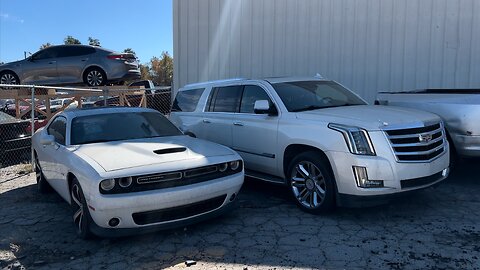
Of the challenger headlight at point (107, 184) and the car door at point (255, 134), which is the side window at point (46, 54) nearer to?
the car door at point (255, 134)

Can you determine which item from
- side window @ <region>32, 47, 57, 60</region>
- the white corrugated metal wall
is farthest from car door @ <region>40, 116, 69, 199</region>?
side window @ <region>32, 47, 57, 60</region>

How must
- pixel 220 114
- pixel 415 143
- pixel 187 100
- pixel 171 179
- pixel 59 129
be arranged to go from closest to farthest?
1. pixel 171 179
2. pixel 415 143
3. pixel 59 129
4. pixel 220 114
5. pixel 187 100

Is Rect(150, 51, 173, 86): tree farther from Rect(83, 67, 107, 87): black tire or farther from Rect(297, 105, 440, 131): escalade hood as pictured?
Rect(297, 105, 440, 131): escalade hood

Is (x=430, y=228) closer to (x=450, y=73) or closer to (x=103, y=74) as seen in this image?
(x=450, y=73)

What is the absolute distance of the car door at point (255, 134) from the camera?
19.4ft

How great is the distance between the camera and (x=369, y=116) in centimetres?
514

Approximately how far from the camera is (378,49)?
994 centimetres

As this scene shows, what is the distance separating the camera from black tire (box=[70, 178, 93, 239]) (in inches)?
177

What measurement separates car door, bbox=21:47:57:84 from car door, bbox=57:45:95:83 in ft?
0.65

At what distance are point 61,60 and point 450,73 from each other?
1020 centimetres

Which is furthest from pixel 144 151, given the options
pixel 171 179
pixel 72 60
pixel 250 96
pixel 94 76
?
pixel 72 60

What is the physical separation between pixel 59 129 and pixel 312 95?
3547 millimetres

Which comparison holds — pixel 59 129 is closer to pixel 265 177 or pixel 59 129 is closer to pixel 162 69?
pixel 265 177

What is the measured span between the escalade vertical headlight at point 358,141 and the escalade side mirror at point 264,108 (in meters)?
1.25
